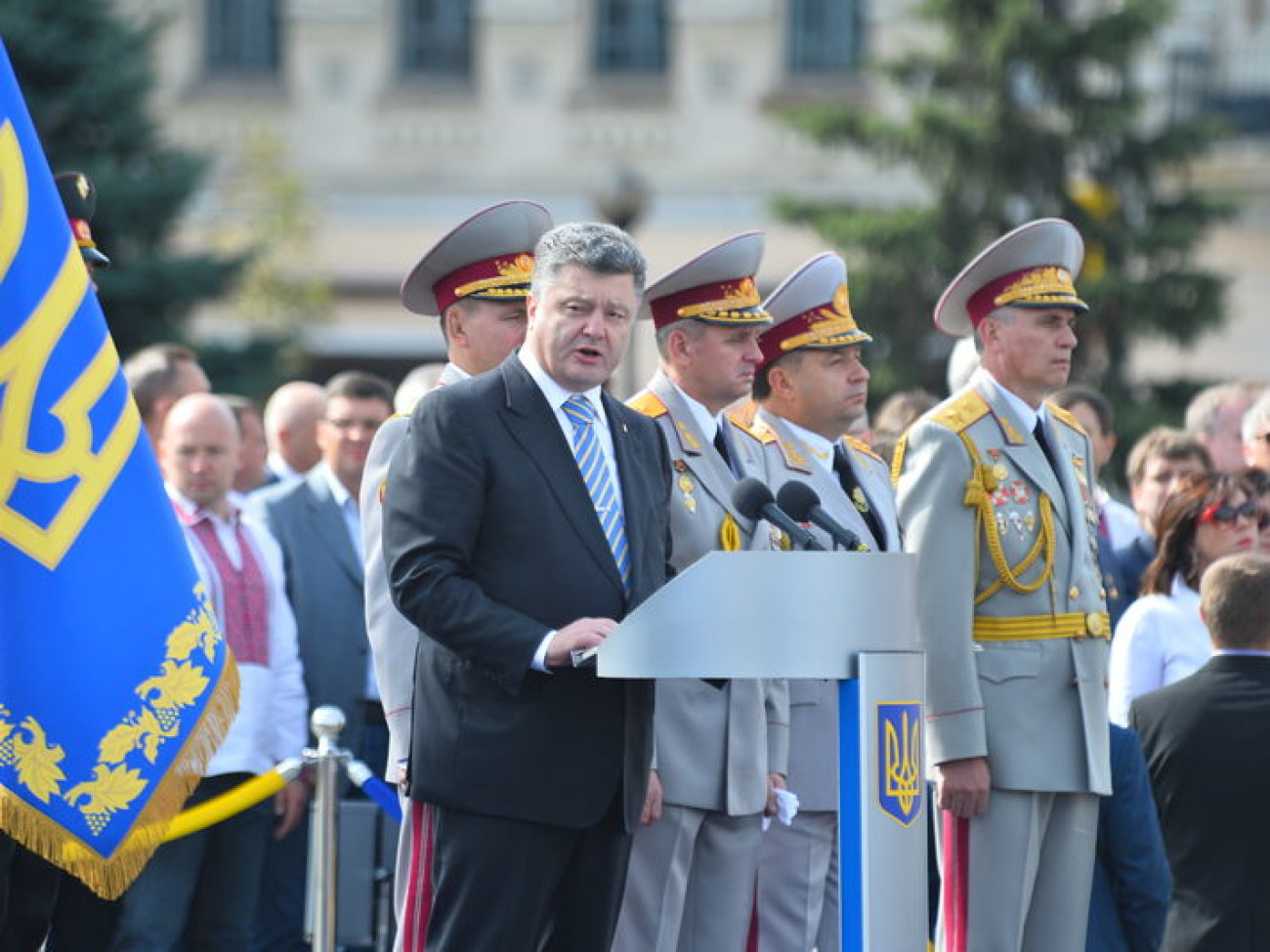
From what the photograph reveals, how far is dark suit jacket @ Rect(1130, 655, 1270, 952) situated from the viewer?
6613mm

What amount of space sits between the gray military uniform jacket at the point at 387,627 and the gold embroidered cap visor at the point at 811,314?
1388 millimetres

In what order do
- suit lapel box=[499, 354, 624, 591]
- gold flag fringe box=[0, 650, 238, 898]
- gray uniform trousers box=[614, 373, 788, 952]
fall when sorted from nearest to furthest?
1. suit lapel box=[499, 354, 624, 591]
2. gold flag fringe box=[0, 650, 238, 898]
3. gray uniform trousers box=[614, 373, 788, 952]

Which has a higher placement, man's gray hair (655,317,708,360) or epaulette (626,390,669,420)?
man's gray hair (655,317,708,360)

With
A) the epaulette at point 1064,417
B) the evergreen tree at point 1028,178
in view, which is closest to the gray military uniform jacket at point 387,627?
the epaulette at point 1064,417

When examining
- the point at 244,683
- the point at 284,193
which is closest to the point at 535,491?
the point at 244,683

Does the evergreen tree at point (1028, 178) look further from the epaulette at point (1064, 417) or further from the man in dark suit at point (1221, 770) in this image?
the man in dark suit at point (1221, 770)

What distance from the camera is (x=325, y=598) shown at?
27.2 feet

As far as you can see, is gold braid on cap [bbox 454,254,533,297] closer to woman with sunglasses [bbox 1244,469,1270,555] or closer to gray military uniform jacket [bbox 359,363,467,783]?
gray military uniform jacket [bbox 359,363,467,783]

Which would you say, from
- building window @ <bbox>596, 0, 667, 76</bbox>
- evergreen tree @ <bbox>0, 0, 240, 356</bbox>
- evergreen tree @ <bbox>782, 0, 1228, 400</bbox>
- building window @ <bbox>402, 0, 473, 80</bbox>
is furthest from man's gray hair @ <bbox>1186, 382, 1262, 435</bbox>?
building window @ <bbox>402, 0, 473, 80</bbox>

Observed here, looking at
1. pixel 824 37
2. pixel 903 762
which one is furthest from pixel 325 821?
pixel 824 37

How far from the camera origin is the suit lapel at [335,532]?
8.38 metres

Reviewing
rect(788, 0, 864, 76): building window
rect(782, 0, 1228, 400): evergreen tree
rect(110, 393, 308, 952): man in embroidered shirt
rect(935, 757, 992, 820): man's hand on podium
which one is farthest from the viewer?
rect(788, 0, 864, 76): building window

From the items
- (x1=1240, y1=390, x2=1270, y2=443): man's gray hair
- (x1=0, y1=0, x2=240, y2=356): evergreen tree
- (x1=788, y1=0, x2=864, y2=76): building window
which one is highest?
(x1=788, y1=0, x2=864, y2=76): building window

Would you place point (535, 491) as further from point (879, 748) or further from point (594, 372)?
point (879, 748)
